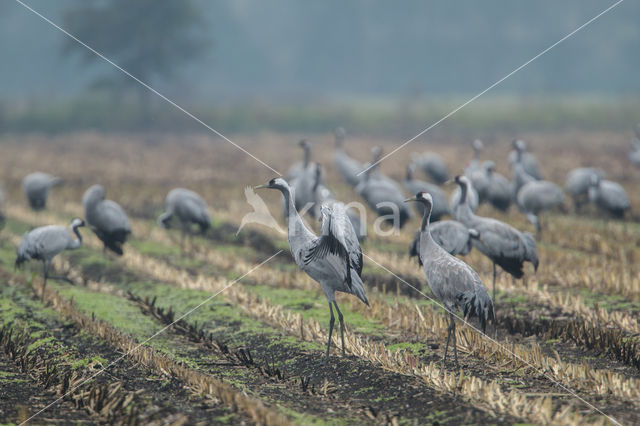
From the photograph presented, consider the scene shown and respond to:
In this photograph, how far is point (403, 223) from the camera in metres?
15.0

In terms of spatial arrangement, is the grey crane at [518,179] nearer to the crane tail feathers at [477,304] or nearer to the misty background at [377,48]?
the crane tail feathers at [477,304]

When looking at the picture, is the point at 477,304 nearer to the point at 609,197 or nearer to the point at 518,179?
the point at 609,197

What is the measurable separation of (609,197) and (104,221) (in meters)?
10.8

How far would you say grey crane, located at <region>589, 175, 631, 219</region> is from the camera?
15664mm

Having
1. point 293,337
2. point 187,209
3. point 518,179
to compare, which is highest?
point 518,179

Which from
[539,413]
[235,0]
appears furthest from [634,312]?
[235,0]

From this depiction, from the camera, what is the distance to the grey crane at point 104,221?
12.7 metres

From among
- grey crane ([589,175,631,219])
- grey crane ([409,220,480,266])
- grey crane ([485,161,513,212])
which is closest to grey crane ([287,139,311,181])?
grey crane ([485,161,513,212])

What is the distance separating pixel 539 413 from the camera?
5984mm

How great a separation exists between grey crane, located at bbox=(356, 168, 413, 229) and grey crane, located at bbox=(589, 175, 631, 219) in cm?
440

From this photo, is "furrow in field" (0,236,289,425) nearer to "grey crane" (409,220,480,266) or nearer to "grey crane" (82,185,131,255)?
"grey crane" (82,185,131,255)

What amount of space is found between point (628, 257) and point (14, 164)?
22.0 meters

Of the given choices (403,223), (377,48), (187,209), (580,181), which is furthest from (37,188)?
(377,48)

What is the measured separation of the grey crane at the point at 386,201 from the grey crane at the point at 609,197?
440cm
